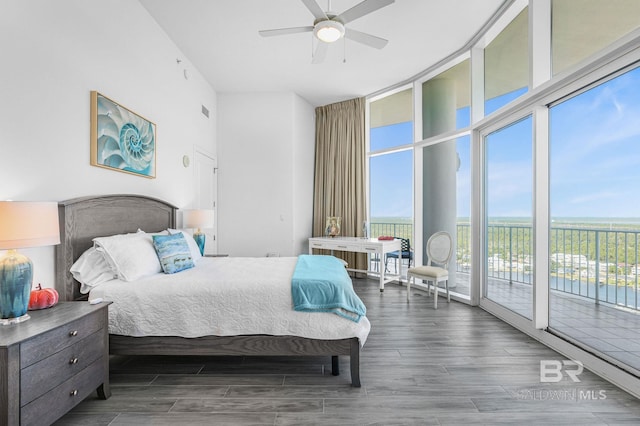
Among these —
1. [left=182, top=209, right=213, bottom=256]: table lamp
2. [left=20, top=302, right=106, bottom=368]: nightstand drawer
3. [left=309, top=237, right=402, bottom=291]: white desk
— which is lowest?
[left=20, top=302, right=106, bottom=368]: nightstand drawer

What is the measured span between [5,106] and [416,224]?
15.2 feet

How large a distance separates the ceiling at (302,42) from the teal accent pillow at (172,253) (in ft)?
7.67

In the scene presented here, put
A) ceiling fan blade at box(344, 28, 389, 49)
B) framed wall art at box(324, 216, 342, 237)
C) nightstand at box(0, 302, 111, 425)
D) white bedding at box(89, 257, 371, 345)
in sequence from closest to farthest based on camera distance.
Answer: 1. nightstand at box(0, 302, 111, 425)
2. white bedding at box(89, 257, 371, 345)
3. ceiling fan blade at box(344, 28, 389, 49)
4. framed wall art at box(324, 216, 342, 237)

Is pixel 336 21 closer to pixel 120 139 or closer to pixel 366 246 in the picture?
pixel 120 139

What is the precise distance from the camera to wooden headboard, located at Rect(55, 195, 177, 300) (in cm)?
220

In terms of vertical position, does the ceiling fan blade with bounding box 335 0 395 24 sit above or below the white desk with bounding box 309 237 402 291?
above

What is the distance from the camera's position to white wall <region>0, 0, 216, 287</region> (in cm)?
191

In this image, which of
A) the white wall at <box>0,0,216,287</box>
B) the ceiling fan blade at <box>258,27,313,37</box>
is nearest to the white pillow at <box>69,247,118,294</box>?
Answer: the white wall at <box>0,0,216,287</box>

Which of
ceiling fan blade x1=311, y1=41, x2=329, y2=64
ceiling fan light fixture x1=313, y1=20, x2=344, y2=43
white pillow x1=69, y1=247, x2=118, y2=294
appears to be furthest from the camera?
ceiling fan blade x1=311, y1=41, x2=329, y2=64

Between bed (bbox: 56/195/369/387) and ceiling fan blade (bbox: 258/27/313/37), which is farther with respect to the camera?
ceiling fan blade (bbox: 258/27/313/37)

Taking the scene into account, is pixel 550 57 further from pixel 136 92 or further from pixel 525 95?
pixel 136 92

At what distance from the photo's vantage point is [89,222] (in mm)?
2449

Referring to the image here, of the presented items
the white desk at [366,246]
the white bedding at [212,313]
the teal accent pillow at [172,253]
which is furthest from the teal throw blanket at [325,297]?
the white desk at [366,246]

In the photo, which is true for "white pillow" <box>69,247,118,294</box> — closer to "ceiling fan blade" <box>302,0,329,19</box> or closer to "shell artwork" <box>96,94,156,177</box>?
"shell artwork" <box>96,94,156,177</box>
